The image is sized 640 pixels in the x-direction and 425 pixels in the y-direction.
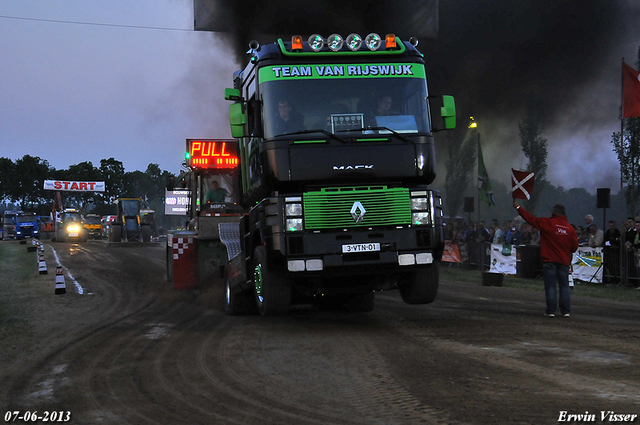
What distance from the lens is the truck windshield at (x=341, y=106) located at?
843cm

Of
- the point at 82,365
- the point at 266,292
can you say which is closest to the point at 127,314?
the point at 266,292

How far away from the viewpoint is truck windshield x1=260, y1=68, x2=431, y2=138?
27.7 ft

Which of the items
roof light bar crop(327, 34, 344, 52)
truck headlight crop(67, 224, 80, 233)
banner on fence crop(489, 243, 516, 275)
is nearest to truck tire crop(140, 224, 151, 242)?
truck headlight crop(67, 224, 80, 233)

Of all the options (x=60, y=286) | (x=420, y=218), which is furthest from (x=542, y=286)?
(x=60, y=286)

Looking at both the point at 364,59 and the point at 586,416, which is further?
the point at 364,59

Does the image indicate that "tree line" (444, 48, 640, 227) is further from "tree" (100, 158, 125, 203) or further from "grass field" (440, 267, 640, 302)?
"tree" (100, 158, 125, 203)

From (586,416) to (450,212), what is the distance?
4260 cm

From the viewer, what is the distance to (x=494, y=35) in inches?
1133

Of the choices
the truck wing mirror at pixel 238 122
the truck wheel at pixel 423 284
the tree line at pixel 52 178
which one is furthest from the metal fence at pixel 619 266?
the tree line at pixel 52 178

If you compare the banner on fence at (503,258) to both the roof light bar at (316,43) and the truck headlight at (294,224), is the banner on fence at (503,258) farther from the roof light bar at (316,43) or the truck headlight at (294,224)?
the truck headlight at (294,224)

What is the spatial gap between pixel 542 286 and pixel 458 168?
30.3m

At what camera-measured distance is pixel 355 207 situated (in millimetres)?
8227

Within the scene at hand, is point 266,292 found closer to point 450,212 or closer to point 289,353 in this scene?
point 289,353

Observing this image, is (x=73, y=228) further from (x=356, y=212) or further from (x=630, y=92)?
(x=356, y=212)
